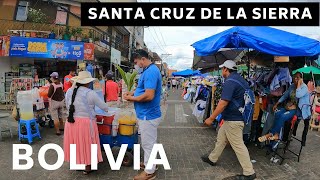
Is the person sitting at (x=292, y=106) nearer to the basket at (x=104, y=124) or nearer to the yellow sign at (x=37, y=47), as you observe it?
the basket at (x=104, y=124)

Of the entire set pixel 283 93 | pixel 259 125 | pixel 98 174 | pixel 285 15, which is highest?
pixel 285 15

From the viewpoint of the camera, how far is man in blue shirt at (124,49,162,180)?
4.19m

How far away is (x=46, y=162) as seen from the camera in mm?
5367

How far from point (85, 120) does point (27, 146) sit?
269 cm

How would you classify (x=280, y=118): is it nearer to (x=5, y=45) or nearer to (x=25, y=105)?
(x=25, y=105)

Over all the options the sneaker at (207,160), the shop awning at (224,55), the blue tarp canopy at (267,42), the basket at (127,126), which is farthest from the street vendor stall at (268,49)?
the basket at (127,126)

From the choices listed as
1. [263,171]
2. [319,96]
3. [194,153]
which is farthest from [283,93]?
[319,96]

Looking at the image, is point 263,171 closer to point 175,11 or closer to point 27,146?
point 175,11

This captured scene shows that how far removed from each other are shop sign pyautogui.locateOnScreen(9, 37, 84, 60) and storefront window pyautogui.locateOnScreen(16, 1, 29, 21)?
158 inches

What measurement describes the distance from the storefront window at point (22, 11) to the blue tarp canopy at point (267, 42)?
15198mm

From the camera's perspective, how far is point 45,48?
47.5 feet

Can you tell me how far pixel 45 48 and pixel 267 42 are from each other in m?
12.3

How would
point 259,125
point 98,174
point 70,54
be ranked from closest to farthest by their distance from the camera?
point 98,174
point 259,125
point 70,54

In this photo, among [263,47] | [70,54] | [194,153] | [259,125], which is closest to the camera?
[263,47]
